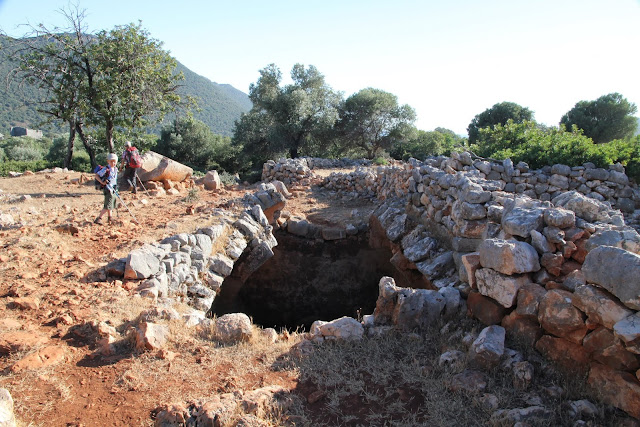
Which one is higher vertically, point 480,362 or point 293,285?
point 480,362

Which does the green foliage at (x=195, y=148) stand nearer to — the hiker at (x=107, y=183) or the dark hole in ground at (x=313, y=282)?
the dark hole in ground at (x=313, y=282)

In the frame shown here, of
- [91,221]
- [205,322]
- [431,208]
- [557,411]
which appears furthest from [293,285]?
[557,411]

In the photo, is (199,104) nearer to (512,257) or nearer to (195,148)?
(195,148)

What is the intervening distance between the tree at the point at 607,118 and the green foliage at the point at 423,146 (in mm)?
8042

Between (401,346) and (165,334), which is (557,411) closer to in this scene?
(401,346)

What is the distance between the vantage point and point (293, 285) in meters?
10.1

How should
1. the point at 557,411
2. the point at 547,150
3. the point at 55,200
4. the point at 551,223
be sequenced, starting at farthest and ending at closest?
the point at 55,200, the point at 547,150, the point at 551,223, the point at 557,411

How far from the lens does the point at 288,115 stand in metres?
23.5

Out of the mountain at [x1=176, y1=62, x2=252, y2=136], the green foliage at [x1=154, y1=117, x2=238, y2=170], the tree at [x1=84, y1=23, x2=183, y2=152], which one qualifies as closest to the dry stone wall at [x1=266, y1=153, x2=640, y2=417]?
the tree at [x1=84, y1=23, x2=183, y2=152]

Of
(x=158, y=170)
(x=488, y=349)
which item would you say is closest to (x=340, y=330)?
(x=488, y=349)

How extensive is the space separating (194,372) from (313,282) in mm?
6432

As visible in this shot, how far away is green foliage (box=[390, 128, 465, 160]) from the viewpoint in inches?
933

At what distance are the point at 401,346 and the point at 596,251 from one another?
201 cm

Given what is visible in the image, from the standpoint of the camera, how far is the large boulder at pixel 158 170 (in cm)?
1257
